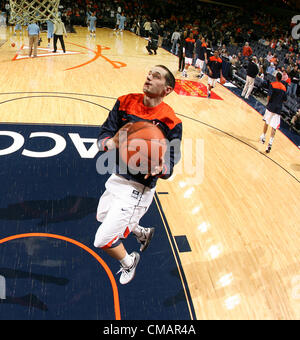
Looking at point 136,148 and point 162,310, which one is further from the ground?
point 136,148

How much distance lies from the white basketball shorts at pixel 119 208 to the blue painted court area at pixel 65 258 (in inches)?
25.3

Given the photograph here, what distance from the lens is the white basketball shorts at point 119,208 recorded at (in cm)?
278

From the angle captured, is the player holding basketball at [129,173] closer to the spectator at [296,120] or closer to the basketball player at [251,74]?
the spectator at [296,120]

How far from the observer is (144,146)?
2730mm

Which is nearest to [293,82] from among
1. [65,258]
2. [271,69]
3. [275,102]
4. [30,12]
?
[271,69]

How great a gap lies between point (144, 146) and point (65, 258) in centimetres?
169

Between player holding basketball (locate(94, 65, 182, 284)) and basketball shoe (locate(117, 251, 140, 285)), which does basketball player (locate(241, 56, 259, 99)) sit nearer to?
player holding basketball (locate(94, 65, 182, 284))

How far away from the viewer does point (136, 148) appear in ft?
9.03

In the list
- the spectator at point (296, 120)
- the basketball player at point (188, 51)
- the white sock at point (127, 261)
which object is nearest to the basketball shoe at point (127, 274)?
the white sock at point (127, 261)

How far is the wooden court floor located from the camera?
3.44 metres

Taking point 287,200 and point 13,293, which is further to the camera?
point 287,200
